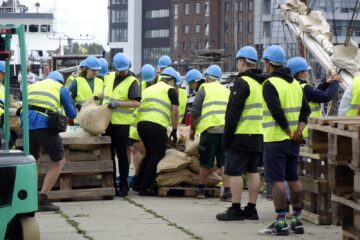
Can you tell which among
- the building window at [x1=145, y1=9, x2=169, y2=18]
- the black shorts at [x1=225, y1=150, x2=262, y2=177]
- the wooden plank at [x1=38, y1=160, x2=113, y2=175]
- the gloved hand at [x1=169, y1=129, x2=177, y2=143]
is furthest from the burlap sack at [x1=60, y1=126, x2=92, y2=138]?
the building window at [x1=145, y1=9, x2=169, y2=18]

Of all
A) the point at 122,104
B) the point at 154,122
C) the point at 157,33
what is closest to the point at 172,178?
the point at 154,122

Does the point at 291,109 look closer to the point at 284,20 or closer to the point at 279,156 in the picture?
the point at 279,156

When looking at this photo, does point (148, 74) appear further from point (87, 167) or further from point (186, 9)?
point (186, 9)

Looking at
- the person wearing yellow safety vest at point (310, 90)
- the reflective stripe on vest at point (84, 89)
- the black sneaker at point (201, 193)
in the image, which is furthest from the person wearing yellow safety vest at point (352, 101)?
the reflective stripe on vest at point (84, 89)

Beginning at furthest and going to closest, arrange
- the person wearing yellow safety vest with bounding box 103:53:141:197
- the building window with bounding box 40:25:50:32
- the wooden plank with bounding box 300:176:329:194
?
the building window with bounding box 40:25:50:32, the person wearing yellow safety vest with bounding box 103:53:141:197, the wooden plank with bounding box 300:176:329:194

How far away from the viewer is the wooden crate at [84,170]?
15281 mm

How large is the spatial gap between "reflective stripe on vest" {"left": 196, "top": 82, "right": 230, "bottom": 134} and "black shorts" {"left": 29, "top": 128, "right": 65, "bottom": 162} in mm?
2119

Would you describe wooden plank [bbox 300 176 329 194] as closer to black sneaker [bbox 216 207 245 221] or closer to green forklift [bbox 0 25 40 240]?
black sneaker [bbox 216 207 245 221]

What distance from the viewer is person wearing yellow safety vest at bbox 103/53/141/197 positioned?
15.8m

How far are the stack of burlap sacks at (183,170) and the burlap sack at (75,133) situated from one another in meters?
1.23

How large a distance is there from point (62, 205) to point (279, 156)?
3.85 meters

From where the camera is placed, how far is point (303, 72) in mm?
14188

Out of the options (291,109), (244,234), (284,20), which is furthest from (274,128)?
(284,20)

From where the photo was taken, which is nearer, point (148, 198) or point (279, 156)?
point (279, 156)
